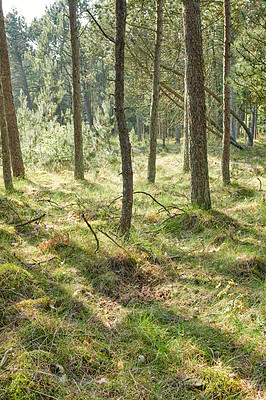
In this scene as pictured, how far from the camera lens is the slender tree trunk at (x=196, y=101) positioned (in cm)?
502

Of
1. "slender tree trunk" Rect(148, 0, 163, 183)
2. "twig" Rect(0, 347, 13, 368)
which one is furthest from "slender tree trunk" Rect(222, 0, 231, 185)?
"twig" Rect(0, 347, 13, 368)

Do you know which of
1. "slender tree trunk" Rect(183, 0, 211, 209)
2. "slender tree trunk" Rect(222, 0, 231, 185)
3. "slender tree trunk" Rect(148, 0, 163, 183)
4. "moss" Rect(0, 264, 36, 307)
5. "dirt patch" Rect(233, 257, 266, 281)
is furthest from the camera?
"slender tree trunk" Rect(148, 0, 163, 183)

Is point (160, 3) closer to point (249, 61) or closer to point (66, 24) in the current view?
point (249, 61)

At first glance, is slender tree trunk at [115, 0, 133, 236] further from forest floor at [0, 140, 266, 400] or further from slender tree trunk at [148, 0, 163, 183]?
slender tree trunk at [148, 0, 163, 183]

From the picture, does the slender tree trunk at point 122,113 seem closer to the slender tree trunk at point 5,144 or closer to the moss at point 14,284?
the moss at point 14,284

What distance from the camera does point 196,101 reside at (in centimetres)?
516

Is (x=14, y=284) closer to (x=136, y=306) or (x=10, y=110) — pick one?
(x=136, y=306)

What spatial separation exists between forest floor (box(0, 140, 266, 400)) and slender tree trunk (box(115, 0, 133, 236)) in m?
0.40

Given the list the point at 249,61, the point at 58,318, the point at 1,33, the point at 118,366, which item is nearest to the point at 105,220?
the point at 58,318

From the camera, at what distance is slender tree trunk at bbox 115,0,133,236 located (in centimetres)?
385

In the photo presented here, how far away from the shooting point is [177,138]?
2095cm

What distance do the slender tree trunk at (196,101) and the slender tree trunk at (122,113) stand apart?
1.66 meters

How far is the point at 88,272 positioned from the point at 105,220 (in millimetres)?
1681

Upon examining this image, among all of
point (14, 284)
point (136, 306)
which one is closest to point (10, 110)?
point (14, 284)
